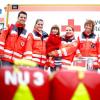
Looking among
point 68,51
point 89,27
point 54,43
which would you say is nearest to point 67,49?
point 68,51

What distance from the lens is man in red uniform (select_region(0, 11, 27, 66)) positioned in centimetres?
424

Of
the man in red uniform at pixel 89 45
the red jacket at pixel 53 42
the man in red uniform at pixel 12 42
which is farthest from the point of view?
the red jacket at pixel 53 42

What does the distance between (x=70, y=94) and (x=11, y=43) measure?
332 centimetres

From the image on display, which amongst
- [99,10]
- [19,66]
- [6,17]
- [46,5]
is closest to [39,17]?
[46,5]

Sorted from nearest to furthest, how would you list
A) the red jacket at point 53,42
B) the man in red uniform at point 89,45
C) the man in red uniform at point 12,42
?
1. the man in red uniform at point 12,42
2. the man in red uniform at point 89,45
3. the red jacket at point 53,42

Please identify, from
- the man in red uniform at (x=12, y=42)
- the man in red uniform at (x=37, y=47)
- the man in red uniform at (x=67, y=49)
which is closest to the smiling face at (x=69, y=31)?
the man in red uniform at (x=67, y=49)

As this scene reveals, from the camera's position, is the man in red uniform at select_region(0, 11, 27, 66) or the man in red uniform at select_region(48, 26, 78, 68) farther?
the man in red uniform at select_region(48, 26, 78, 68)

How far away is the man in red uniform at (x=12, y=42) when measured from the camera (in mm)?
4242

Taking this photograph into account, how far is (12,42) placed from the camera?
427 cm

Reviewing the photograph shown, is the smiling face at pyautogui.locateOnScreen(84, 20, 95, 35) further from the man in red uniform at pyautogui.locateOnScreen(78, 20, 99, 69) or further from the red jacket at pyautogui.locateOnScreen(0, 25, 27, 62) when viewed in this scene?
the red jacket at pyautogui.locateOnScreen(0, 25, 27, 62)

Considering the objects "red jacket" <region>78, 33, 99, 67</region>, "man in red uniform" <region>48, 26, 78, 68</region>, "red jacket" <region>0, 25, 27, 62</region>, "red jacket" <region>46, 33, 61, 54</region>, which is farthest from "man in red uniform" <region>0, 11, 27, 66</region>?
"red jacket" <region>78, 33, 99, 67</region>

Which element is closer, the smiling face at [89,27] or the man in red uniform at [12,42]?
the man in red uniform at [12,42]

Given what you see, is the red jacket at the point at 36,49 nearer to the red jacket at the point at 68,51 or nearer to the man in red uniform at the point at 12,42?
the man in red uniform at the point at 12,42

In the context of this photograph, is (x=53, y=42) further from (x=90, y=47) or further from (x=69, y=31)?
(x=90, y=47)
